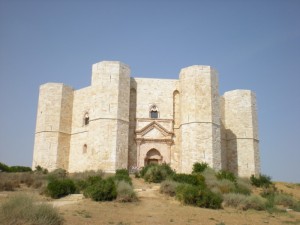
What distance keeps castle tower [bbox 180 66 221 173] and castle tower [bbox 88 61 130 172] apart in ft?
12.8

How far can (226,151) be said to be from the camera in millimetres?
25750

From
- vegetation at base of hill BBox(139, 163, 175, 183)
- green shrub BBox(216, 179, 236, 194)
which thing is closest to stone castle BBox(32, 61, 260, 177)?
vegetation at base of hill BBox(139, 163, 175, 183)

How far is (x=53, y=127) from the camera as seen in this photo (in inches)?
987

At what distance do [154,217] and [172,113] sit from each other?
15198 millimetres

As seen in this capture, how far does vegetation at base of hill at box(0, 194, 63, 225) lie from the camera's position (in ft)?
22.2

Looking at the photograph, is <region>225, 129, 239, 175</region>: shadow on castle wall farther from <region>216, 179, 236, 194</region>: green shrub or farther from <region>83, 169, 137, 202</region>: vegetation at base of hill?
<region>83, 169, 137, 202</region>: vegetation at base of hill

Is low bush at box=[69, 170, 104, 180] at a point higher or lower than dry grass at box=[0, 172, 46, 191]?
higher

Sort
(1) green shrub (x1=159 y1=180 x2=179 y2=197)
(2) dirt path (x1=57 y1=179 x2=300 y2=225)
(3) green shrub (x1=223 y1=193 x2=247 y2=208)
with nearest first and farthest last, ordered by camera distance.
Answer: (2) dirt path (x1=57 y1=179 x2=300 y2=225) → (3) green shrub (x1=223 y1=193 x2=247 y2=208) → (1) green shrub (x1=159 y1=180 x2=179 y2=197)

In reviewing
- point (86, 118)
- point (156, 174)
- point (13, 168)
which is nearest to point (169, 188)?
point (156, 174)

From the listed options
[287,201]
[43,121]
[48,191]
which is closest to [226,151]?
[287,201]

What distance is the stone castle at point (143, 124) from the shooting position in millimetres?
21812

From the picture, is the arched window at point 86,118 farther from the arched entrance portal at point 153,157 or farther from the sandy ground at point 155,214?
the sandy ground at point 155,214

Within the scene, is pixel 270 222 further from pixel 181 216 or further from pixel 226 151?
pixel 226 151

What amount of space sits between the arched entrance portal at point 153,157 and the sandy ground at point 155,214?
36.6ft
